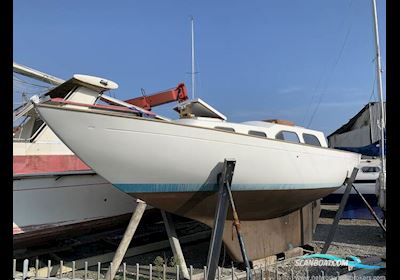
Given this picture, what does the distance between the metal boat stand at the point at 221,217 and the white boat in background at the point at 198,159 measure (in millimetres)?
220

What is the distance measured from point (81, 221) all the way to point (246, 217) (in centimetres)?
286

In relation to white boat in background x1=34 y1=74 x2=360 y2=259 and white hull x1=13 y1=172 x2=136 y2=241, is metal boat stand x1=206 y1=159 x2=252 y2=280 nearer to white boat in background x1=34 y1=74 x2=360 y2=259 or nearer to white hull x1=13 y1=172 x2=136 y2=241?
white boat in background x1=34 y1=74 x2=360 y2=259

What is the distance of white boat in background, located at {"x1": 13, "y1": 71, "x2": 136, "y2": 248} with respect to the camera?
19.4 feet

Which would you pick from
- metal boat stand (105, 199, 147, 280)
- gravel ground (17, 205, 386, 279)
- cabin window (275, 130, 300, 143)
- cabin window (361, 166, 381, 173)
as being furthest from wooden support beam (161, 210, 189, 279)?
cabin window (361, 166, 381, 173)

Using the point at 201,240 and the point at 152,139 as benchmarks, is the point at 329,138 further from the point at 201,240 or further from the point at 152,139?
the point at 152,139

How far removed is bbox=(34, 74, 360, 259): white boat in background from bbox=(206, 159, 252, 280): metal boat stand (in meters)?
0.22

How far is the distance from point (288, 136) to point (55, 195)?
4346mm

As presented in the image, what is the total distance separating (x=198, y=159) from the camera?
532 cm

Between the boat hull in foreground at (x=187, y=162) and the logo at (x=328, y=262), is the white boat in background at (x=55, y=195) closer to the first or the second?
the boat hull in foreground at (x=187, y=162)

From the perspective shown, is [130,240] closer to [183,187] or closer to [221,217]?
[183,187]

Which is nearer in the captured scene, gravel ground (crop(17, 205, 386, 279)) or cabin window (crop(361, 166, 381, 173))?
gravel ground (crop(17, 205, 386, 279))

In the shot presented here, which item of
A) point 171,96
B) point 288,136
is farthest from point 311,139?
point 171,96

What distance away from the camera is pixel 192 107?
6.72 metres

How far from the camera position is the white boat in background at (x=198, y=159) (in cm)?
488
